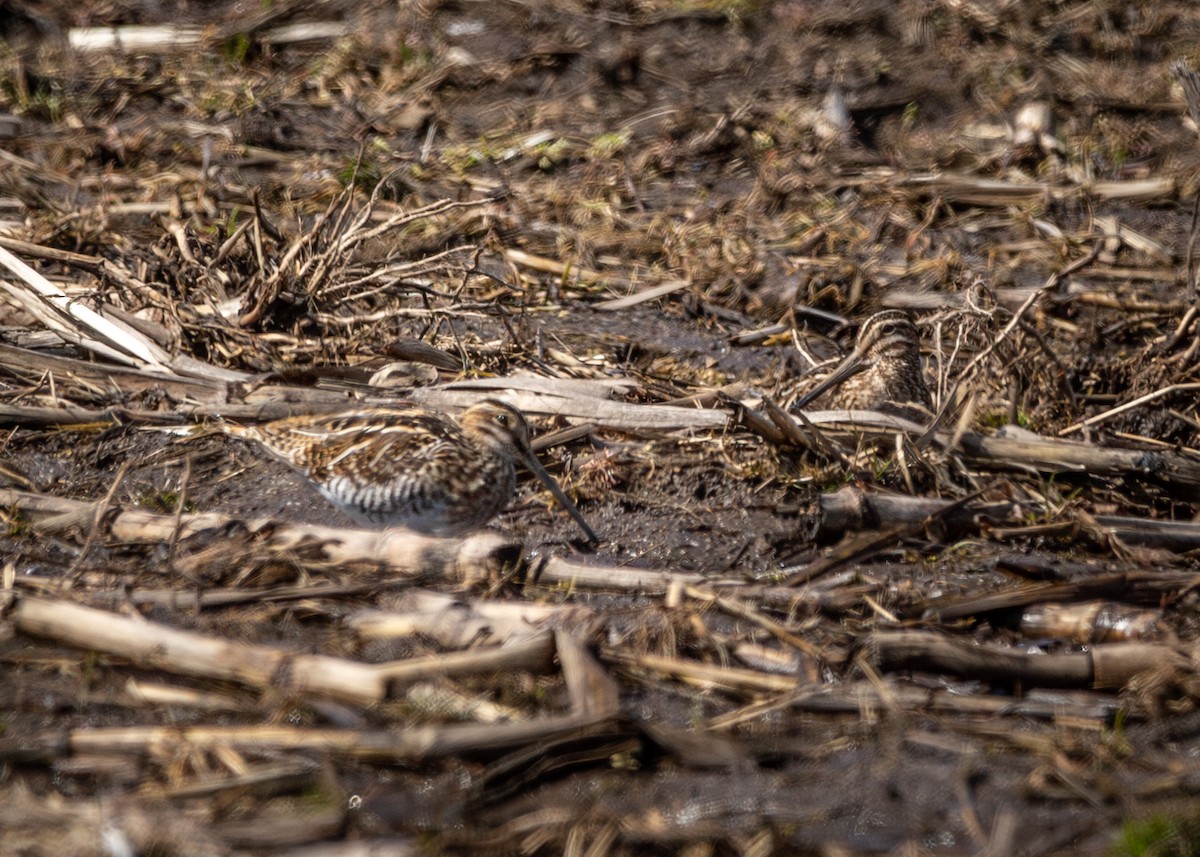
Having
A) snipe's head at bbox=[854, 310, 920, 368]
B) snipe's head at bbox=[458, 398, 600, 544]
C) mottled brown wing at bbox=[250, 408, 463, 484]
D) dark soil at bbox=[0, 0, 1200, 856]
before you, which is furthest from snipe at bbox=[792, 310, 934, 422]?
mottled brown wing at bbox=[250, 408, 463, 484]

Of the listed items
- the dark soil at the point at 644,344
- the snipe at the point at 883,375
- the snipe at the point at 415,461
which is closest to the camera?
the dark soil at the point at 644,344

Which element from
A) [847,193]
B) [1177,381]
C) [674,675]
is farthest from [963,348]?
[674,675]

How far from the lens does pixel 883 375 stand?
259 inches

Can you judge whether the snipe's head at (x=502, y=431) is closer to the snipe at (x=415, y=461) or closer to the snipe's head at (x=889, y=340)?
the snipe at (x=415, y=461)

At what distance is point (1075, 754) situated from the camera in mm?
3908

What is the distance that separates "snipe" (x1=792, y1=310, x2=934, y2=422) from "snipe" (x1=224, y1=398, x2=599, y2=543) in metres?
1.40

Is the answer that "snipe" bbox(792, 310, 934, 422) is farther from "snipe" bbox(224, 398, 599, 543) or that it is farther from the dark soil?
"snipe" bbox(224, 398, 599, 543)

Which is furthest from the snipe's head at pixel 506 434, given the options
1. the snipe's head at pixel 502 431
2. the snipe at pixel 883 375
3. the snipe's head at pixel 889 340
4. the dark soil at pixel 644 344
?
A: the snipe's head at pixel 889 340

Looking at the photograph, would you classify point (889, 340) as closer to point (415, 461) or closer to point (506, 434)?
point (506, 434)

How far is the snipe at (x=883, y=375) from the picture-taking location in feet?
20.7

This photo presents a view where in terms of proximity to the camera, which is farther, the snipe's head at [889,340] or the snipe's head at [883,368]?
the snipe's head at [889,340]

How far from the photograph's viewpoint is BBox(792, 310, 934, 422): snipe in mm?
6320

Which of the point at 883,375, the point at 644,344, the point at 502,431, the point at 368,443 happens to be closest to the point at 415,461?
the point at 368,443

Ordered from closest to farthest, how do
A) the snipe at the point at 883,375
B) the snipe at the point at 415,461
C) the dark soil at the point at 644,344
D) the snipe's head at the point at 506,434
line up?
the dark soil at the point at 644,344
the snipe at the point at 415,461
the snipe's head at the point at 506,434
the snipe at the point at 883,375
